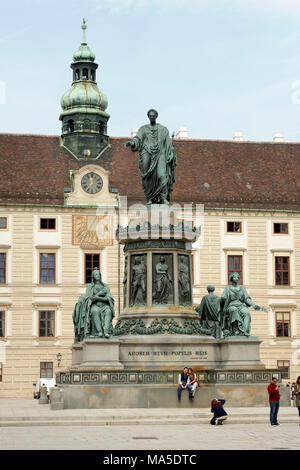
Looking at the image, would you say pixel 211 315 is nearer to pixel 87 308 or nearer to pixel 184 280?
pixel 184 280

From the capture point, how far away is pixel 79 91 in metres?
69.1

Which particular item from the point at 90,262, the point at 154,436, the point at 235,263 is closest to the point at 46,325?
the point at 90,262

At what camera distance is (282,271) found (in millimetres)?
65062

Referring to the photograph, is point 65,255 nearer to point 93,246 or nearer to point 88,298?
point 93,246

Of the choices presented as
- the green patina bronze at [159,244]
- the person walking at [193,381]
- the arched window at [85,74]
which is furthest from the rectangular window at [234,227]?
the person walking at [193,381]

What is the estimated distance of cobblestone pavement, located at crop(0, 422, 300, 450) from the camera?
1712 centimetres

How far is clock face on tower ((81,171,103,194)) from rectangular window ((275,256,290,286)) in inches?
508

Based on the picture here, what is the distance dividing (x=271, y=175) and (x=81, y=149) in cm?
1322

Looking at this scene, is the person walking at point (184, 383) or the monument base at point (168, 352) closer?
the person walking at point (184, 383)

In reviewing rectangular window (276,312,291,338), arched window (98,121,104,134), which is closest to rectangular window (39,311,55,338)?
arched window (98,121,104,134)

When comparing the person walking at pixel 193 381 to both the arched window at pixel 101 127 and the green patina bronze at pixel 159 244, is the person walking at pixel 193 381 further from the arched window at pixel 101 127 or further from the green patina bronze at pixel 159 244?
the arched window at pixel 101 127

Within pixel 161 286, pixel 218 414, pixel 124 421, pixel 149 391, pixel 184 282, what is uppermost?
pixel 184 282

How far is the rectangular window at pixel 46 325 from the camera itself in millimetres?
61656

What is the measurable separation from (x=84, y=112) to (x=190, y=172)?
345 inches
